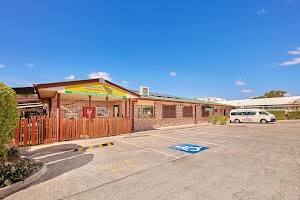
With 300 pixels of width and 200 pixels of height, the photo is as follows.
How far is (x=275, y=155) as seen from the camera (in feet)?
22.7

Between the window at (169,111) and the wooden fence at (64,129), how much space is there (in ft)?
23.4

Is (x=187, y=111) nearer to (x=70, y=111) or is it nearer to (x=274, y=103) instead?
(x=70, y=111)

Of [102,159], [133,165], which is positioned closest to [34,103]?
[102,159]

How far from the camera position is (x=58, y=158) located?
6750 mm

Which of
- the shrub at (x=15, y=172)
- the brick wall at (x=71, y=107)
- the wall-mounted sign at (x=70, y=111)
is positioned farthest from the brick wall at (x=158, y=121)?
the shrub at (x=15, y=172)

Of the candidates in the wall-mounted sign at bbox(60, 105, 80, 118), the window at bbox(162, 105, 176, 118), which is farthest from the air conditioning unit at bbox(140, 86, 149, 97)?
the wall-mounted sign at bbox(60, 105, 80, 118)

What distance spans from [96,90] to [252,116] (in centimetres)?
2400

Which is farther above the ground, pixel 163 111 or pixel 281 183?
pixel 163 111

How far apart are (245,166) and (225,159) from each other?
0.87 metres

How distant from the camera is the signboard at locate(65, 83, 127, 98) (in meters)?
10.5

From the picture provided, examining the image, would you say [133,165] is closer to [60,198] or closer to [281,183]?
[60,198]

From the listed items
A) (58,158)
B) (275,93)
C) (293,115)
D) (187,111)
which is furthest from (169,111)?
(275,93)

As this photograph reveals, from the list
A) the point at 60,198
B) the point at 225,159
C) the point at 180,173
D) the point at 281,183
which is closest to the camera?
the point at 60,198

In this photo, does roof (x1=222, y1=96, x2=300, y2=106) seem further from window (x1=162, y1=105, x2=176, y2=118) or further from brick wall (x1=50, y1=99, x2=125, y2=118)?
brick wall (x1=50, y1=99, x2=125, y2=118)
